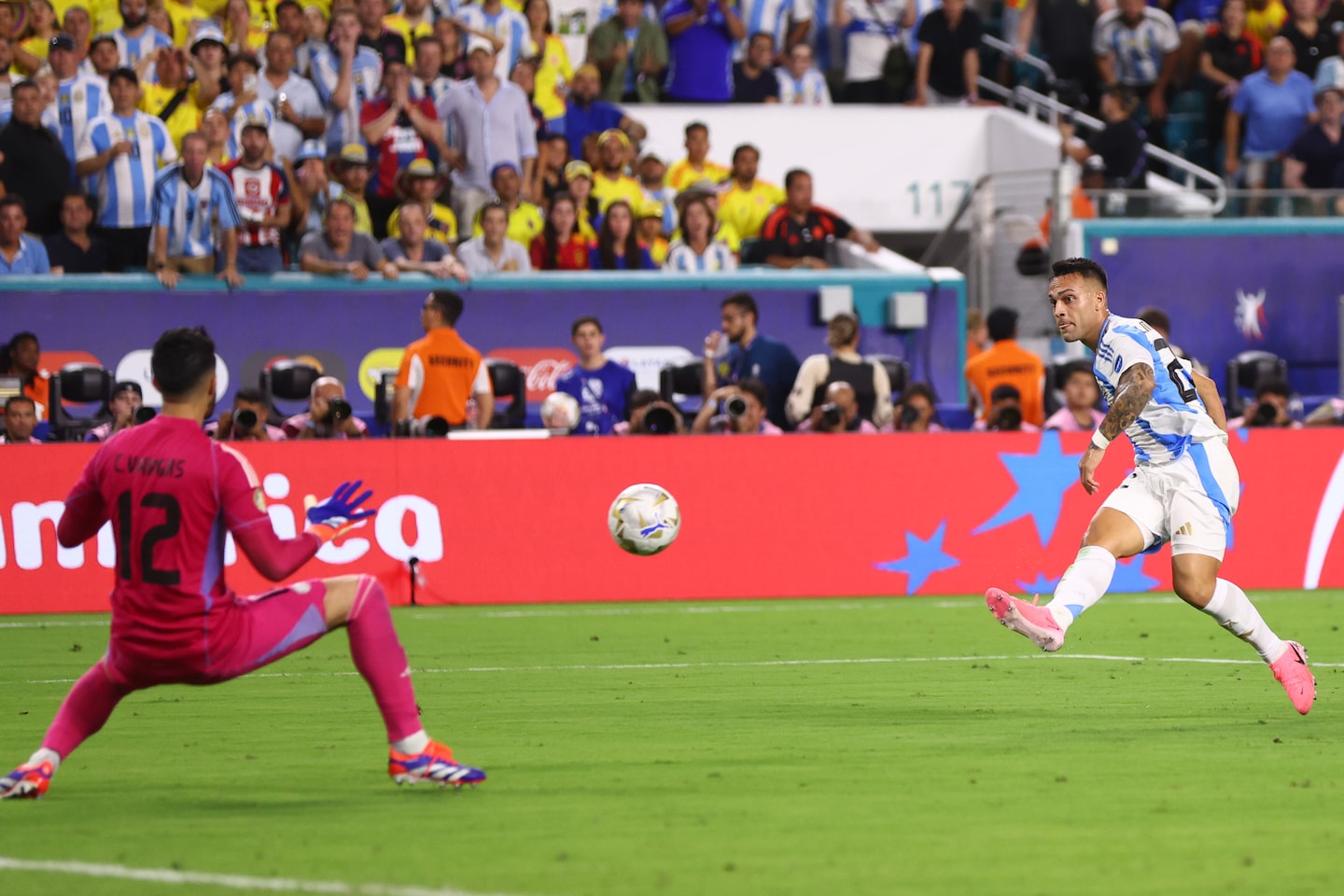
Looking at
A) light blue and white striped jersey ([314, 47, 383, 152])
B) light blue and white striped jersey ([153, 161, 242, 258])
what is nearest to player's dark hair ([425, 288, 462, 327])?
light blue and white striped jersey ([153, 161, 242, 258])

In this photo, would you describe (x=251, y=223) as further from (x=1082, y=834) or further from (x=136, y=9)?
(x=1082, y=834)

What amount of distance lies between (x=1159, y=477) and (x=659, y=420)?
735cm

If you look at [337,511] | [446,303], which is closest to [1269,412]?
[446,303]

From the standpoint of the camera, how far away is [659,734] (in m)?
8.16

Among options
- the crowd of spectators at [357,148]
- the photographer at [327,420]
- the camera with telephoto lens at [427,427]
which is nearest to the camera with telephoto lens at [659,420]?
the camera with telephoto lens at [427,427]

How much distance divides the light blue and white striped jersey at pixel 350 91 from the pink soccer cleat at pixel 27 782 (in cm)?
1383

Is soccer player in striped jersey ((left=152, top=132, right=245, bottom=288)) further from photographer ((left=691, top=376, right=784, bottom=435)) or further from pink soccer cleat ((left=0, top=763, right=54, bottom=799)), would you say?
pink soccer cleat ((left=0, top=763, right=54, bottom=799))

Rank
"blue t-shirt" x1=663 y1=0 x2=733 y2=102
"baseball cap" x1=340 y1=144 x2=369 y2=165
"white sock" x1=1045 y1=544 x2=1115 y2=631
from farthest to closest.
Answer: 1. "blue t-shirt" x1=663 y1=0 x2=733 y2=102
2. "baseball cap" x1=340 y1=144 x2=369 y2=165
3. "white sock" x1=1045 y1=544 x2=1115 y2=631

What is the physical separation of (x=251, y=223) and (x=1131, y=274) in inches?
383

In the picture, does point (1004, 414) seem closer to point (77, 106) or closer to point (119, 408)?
point (119, 408)

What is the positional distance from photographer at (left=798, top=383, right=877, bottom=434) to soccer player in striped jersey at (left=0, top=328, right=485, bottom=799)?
952 cm

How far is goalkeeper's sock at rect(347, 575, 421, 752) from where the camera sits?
21.1 ft

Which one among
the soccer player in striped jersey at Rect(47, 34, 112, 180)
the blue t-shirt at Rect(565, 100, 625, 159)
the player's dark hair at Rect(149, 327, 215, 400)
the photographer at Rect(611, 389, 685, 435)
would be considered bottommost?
the photographer at Rect(611, 389, 685, 435)

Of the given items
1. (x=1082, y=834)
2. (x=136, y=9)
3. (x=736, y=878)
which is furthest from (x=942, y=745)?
(x=136, y=9)
